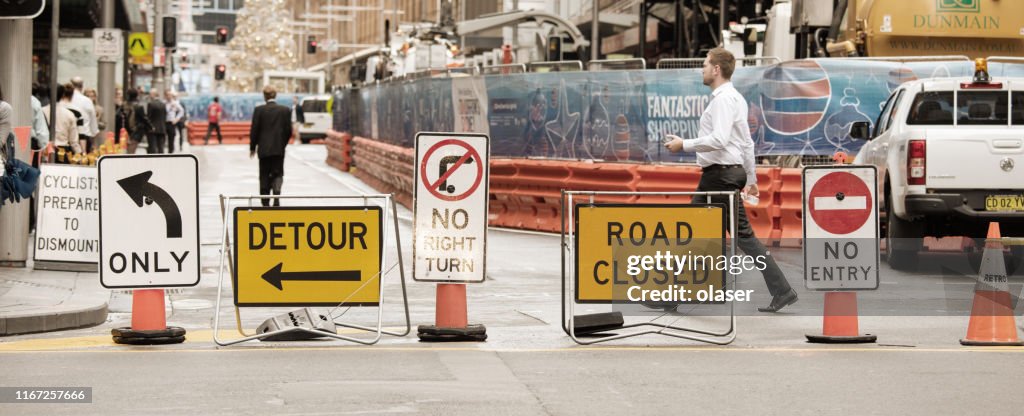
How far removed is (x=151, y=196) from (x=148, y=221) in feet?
0.51

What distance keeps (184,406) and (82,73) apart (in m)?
38.9

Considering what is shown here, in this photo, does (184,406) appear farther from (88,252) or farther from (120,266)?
(88,252)

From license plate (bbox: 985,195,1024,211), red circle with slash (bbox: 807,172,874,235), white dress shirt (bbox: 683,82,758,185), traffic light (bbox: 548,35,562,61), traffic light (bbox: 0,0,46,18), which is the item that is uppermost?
traffic light (bbox: 548,35,562,61)

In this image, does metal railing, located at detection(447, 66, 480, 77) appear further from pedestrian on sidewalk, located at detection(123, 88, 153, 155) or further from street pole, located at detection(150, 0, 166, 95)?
street pole, located at detection(150, 0, 166, 95)

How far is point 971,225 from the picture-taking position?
51.8 ft

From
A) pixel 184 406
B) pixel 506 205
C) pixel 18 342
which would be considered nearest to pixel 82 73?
pixel 506 205

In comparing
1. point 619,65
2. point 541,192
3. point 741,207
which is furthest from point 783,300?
point 541,192

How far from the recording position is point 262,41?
110312 mm

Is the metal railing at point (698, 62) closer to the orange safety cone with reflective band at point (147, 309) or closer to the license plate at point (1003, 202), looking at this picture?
the license plate at point (1003, 202)

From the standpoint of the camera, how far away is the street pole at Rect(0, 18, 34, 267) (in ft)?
48.9

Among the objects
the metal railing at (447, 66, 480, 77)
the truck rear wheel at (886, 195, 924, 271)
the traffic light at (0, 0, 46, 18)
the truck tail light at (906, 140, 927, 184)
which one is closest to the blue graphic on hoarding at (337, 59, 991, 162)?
the metal railing at (447, 66, 480, 77)

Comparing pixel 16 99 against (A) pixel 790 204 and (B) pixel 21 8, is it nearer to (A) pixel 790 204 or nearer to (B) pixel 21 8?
(B) pixel 21 8

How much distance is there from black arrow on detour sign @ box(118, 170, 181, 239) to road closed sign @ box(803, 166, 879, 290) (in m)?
3.94

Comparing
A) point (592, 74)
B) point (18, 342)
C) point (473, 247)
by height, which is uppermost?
point (592, 74)
